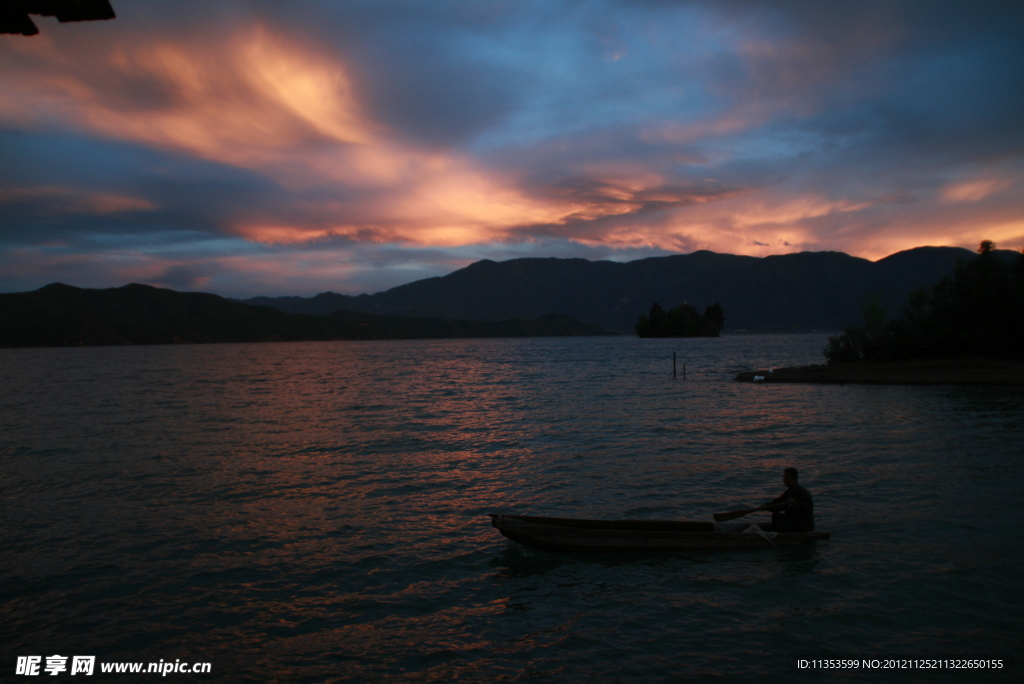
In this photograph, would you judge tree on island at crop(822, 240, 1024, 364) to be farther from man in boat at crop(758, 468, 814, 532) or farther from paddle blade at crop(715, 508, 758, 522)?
paddle blade at crop(715, 508, 758, 522)

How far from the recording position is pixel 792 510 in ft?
50.5

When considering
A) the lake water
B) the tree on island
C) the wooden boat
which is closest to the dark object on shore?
the lake water

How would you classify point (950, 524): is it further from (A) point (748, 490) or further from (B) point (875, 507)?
(A) point (748, 490)

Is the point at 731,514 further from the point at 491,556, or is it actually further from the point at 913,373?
the point at 913,373

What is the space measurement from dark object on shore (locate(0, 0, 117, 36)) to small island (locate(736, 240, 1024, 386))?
6647cm

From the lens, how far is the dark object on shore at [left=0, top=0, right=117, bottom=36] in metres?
5.73

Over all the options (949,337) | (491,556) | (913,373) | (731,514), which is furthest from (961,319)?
(491,556)

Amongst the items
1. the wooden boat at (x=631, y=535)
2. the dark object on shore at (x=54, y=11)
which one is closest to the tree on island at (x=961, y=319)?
the wooden boat at (x=631, y=535)

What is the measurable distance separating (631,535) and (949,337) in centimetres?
6767

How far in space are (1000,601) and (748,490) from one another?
345 inches

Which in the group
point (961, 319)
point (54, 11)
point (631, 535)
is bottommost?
point (631, 535)

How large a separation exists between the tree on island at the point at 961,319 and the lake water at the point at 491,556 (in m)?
32.9

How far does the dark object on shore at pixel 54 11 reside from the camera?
5.73 meters

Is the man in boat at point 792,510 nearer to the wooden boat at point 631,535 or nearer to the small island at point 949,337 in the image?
the wooden boat at point 631,535
